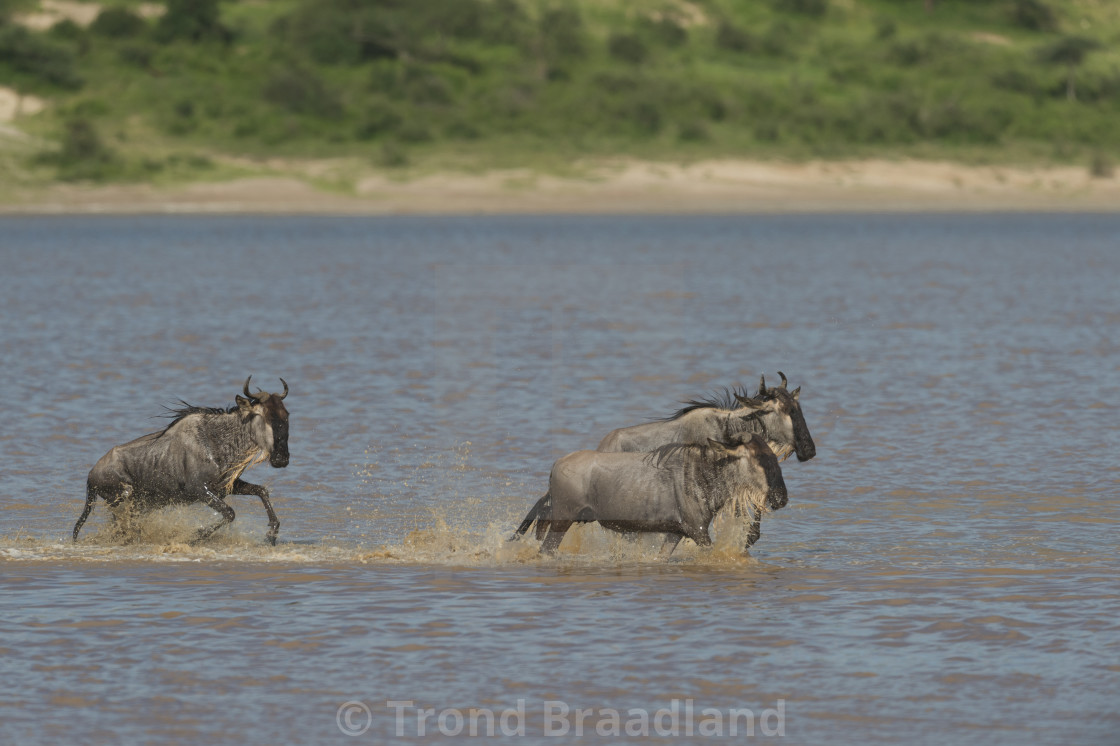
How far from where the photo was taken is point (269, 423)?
12648 mm

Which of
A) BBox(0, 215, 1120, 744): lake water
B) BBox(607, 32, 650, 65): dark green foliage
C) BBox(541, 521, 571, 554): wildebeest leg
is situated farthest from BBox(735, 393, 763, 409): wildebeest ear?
BBox(607, 32, 650, 65): dark green foliage

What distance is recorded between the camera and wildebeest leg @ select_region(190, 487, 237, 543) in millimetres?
12523

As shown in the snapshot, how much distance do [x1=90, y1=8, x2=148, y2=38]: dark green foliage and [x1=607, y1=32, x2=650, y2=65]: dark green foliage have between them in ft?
75.1

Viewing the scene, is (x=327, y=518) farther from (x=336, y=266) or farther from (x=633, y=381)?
(x=336, y=266)

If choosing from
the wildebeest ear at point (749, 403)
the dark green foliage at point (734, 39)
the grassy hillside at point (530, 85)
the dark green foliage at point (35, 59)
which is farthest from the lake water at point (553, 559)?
the dark green foliage at point (734, 39)

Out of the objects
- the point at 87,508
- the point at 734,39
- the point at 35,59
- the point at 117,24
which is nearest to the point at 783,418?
the point at 87,508

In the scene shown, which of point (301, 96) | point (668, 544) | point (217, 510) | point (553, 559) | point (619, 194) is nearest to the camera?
point (553, 559)

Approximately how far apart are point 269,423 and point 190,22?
73.0m

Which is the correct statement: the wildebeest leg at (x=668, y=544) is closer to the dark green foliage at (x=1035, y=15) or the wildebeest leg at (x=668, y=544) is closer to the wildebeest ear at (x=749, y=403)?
the wildebeest ear at (x=749, y=403)

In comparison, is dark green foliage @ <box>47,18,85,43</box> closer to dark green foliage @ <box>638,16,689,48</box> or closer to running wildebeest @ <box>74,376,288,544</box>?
dark green foliage @ <box>638,16,689,48</box>

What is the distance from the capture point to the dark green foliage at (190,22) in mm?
81875

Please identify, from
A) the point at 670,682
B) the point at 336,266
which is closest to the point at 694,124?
the point at 336,266

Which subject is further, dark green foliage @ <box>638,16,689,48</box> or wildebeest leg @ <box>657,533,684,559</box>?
dark green foliage @ <box>638,16,689,48</box>

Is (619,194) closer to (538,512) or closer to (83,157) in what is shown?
(83,157)
